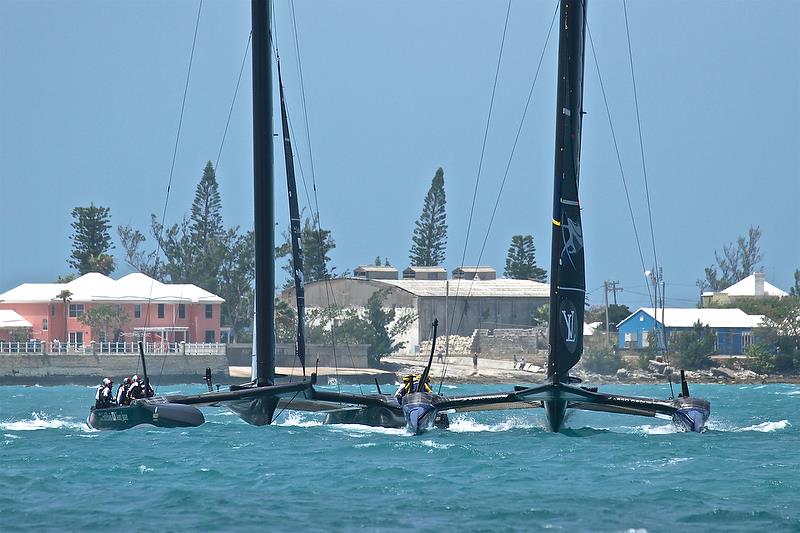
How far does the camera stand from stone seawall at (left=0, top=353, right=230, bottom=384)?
2854 inches

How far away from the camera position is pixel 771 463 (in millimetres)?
22703

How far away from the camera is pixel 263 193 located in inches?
1096

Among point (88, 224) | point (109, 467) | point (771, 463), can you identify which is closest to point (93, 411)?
point (109, 467)

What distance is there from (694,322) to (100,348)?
34.1 meters

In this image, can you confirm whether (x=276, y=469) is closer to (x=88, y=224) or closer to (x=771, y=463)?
(x=771, y=463)

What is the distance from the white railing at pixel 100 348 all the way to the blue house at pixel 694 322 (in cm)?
2470

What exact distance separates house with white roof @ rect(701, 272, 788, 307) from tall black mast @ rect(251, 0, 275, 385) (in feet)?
238

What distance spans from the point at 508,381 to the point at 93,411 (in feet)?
160

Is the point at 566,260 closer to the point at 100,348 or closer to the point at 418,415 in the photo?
the point at 418,415

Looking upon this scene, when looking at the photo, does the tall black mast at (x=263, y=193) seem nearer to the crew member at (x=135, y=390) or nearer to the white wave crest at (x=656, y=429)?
the crew member at (x=135, y=390)

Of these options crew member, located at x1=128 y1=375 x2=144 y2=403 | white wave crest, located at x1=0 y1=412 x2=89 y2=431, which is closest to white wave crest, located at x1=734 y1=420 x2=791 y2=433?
crew member, located at x1=128 y1=375 x2=144 y2=403

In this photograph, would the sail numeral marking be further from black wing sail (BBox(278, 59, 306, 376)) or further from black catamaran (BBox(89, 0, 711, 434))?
black wing sail (BBox(278, 59, 306, 376))

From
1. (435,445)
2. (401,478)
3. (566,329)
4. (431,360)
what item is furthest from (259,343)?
(401,478)

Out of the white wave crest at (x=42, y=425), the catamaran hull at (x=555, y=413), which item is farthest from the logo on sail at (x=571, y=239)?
the white wave crest at (x=42, y=425)
